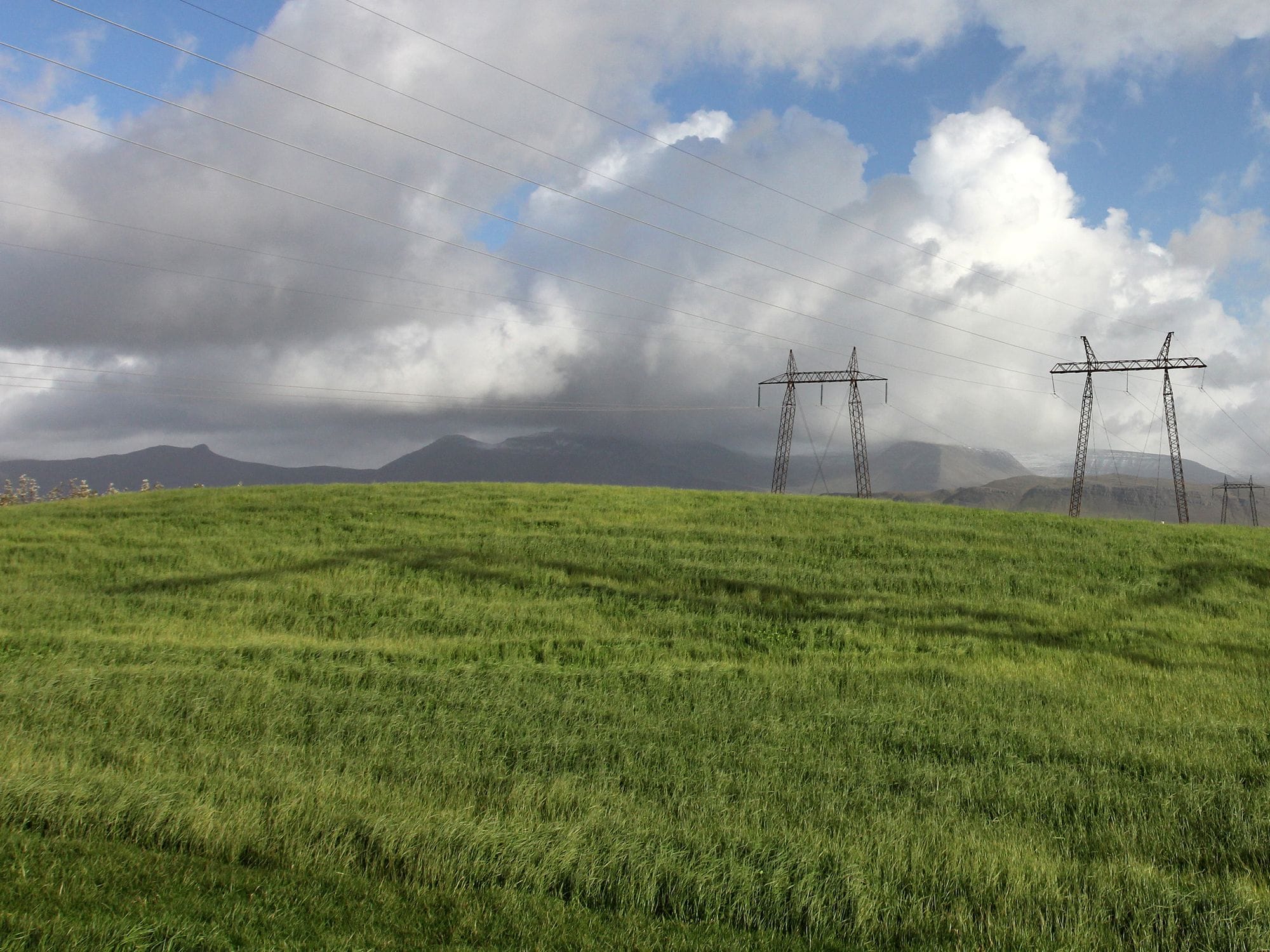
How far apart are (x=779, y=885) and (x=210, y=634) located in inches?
666

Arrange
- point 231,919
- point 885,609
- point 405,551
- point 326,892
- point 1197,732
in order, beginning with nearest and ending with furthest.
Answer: point 231,919, point 326,892, point 1197,732, point 885,609, point 405,551

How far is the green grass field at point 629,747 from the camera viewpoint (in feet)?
23.3

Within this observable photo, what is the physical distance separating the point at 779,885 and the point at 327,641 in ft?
48.2

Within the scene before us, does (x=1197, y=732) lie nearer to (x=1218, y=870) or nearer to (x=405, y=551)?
(x=1218, y=870)

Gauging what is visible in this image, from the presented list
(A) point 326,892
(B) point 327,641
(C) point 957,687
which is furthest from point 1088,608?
(A) point 326,892

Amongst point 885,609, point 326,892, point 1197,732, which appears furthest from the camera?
point 885,609

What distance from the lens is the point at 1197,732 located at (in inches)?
519

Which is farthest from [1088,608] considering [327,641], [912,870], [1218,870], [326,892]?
[326,892]

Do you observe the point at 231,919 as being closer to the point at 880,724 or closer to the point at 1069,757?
the point at 880,724

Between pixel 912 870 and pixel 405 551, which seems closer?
pixel 912 870

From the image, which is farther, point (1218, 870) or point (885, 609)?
point (885, 609)

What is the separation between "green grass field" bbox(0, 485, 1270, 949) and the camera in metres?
7.09

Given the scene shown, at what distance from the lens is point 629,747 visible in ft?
38.5

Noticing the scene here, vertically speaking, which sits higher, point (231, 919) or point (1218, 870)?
point (231, 919)
